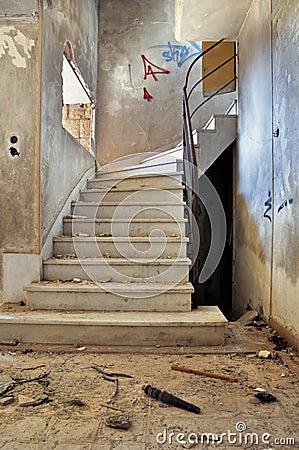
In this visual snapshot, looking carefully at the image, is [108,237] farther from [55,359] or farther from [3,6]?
[3,6]

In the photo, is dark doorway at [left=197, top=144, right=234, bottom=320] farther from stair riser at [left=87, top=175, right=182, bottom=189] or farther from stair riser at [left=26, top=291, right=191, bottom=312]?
stair riser at [left=26, top=291, right=191, bottom=312]

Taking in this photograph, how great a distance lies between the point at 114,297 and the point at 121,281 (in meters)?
0.25

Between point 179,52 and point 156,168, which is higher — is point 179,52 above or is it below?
above

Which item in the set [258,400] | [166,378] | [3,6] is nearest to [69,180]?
[3,6]

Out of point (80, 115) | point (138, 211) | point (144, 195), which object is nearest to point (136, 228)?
point (138, 211)

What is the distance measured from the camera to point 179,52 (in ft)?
18.3

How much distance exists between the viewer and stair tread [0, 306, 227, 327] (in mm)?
2375

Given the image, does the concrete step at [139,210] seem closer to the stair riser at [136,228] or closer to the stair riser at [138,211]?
the stair riser at [138,211]

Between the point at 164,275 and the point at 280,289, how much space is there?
2.72ft

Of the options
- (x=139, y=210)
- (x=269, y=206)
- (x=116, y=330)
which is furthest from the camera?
(x=139, y=210)

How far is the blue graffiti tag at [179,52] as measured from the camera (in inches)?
219

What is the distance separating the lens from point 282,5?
257cm

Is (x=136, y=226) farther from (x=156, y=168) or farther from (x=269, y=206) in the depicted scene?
(x=156, y=168)

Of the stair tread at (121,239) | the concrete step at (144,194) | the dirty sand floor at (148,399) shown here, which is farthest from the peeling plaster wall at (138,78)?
the dirty sand floor at (148,399)
